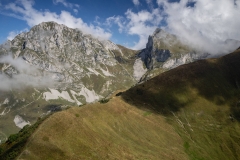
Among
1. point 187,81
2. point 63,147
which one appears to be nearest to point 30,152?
point 63,147

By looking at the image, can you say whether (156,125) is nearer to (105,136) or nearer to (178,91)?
(105,136)

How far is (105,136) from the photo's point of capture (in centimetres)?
9231

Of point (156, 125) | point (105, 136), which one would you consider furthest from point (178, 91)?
point (105, 136)

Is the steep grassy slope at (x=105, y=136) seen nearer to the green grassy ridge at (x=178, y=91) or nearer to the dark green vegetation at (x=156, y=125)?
the dark green vegetation at (x=156, y=125)

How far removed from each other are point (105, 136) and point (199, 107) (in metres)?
99.3

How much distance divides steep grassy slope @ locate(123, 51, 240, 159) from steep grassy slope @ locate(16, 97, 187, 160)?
11.2 metres

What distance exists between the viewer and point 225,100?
175 metres

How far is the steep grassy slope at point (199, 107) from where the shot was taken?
133 meters

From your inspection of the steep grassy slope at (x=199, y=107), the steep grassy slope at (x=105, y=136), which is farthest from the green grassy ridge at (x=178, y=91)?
the steep grassy slope at (x=105, y=136)

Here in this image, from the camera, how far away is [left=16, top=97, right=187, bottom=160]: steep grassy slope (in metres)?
69.0

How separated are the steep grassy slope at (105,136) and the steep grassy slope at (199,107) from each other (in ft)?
36.8

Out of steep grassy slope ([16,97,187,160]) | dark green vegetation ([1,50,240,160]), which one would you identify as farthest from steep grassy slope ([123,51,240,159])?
steep grassy slope ([16,97,187,160])

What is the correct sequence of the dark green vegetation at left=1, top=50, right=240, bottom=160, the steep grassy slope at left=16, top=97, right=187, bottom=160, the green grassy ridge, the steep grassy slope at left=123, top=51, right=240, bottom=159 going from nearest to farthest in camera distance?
the steep grassy slope at left=16, top=97, right=187, bottom=160, the dark green vegetation at left=1, top=50, right=240, bottom=160, the steep grassy slope at left=123, top=51, right=240, bottom=159, the green grassy ridge

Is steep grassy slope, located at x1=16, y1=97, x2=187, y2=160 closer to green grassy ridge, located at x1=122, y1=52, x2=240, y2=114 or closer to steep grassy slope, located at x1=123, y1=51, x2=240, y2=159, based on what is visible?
steep grassy slope, located at x1=123, y1=51, x2=240, y2=159
